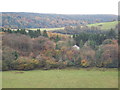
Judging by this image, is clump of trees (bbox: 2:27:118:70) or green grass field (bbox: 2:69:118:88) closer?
green grass field (bbox: 2:69:118:88)

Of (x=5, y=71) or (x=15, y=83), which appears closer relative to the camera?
(x=15, y=83)

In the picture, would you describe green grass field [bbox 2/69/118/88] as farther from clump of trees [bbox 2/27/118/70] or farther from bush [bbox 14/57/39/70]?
clump of trees [bbox 2/27/118/70]

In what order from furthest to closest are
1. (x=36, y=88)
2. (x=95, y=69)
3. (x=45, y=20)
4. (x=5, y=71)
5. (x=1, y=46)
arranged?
(x=45, y=20) → (x=1, y=46) → (x=95, y=69) → (x=5, y=71) → (x=36, y=88)

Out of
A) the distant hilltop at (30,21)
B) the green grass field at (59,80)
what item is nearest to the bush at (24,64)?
the green grass field at (59,80)

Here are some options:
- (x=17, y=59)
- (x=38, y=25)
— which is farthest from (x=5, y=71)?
(x=38, y=25)

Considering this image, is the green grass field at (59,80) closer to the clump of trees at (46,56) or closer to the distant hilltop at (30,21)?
the clump of trees at (46,56)

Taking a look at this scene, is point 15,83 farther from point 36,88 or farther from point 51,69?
point 51,69

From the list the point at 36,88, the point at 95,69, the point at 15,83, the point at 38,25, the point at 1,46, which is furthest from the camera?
the point at 38,25

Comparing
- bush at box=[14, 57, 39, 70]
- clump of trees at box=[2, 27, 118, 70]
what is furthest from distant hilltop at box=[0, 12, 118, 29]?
bush at box=[14, 57, 39, 70]

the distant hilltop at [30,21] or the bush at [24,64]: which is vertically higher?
the distant hilltop at [30,21]

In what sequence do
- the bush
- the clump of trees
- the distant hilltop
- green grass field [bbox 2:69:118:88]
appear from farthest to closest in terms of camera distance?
the distant hilltop, the clump of trees, the bush, green grass field [bbox 2:69:118:88]

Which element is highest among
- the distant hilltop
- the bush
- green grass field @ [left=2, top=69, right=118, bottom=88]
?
the distant hilltop
